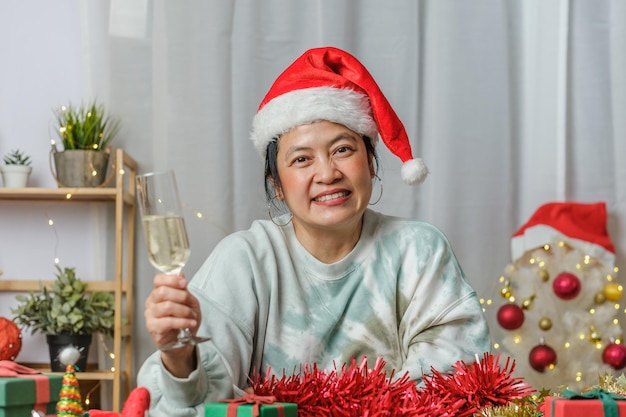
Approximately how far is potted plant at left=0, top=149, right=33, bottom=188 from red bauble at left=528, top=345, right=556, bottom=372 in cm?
160

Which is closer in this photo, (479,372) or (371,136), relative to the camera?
(479,372)

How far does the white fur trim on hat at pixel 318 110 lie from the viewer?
1.63 meters

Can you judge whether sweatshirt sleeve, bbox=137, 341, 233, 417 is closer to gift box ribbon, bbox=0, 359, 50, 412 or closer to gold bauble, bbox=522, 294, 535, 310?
gift box ribbon, bbox=0, 359, 50, 412

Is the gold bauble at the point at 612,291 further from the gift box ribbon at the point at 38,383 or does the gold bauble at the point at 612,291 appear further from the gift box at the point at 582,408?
the gift box ribbon at the point at 38,383

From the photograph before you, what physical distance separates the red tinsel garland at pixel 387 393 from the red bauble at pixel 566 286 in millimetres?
1333

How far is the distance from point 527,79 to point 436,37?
0.36 m

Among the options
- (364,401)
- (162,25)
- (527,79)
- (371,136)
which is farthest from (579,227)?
(364,401)

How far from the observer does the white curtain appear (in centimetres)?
261

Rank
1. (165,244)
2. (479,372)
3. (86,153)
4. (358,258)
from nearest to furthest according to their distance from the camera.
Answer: (165,244)
(479,372)
(358,258)
(86,153)

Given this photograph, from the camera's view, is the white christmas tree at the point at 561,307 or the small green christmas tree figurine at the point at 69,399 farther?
the white christmas tree at the point at 561,307

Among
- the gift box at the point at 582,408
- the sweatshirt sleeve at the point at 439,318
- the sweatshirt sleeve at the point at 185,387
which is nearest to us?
the gift box at the point at 582,408

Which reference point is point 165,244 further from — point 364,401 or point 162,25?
point 162,25

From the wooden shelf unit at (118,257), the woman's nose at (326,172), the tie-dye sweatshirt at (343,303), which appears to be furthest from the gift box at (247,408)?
the wooden shelf unit at (118,257)

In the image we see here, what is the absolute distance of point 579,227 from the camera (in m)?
2.56
